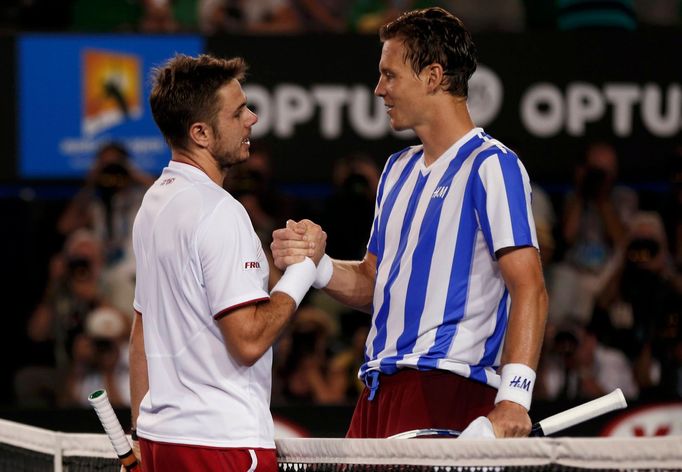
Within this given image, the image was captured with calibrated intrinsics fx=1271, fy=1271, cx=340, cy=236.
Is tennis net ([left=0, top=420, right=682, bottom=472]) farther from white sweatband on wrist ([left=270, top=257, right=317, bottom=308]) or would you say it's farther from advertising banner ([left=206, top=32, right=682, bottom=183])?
advertising banner ([left=206, top=32, right=682, bottom=183])

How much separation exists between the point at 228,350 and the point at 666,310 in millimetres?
4566

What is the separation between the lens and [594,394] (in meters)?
7.28

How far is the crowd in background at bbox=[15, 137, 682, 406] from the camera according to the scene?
7344mm

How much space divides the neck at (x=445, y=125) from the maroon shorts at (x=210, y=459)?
3.76ft

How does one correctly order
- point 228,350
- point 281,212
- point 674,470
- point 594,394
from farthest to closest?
point 281,212 < point 594,394 < point 228,350 < point 674,470

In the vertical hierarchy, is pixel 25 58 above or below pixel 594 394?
above

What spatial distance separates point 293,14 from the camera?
8.91 m

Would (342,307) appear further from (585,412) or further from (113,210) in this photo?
(585,412)

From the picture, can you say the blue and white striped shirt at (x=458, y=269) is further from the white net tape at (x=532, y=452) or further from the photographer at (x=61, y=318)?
the photographer at (x=61, y=318)

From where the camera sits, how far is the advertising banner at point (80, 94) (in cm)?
786

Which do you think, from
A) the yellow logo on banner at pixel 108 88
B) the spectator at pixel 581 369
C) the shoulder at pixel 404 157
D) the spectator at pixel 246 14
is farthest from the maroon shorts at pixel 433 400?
the spectator at pixel 246 14

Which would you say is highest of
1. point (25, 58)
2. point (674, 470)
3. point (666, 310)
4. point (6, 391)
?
point (25, 58)

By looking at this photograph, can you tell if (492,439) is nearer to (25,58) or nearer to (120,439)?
(120,439)

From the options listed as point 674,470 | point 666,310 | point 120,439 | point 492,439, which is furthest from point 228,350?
point 666,310
